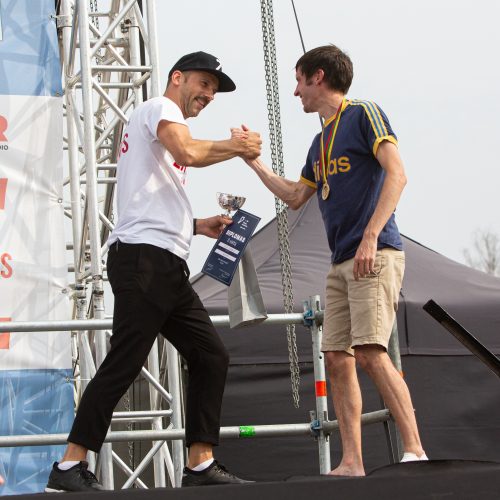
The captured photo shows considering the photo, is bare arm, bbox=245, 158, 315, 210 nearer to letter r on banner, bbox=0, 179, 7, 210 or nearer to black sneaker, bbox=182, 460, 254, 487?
black sneaker, bbox=182, 460, 254, 487

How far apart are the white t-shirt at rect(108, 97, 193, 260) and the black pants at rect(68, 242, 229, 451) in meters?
0.05

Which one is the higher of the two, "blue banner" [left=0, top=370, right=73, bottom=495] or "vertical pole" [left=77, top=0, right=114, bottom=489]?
"vertical pole" [left=77, top=0, right=114, bottom=489]

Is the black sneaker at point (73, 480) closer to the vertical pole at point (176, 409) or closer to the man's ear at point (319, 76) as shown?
the man's ear at point (319, 76)

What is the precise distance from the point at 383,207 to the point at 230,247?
2.08ft

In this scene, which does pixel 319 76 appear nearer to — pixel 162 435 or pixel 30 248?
pixel 162 435

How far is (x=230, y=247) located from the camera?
4.06m

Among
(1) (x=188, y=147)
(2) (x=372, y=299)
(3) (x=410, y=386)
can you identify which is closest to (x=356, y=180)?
(2) (x=372, y=299)

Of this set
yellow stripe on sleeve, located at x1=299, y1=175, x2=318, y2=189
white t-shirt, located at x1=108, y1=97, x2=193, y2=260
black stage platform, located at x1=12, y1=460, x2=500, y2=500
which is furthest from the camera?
yellow stripe on sleeve, located at x1=299, y1=175, x2=318, y2=189

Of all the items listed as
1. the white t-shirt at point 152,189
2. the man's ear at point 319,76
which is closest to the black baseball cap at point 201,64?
the white t-shirt at point 152,189

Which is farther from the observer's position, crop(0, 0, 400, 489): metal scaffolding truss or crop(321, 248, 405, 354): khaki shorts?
crop(0, 0, 400, 489): metal scaffolding truss

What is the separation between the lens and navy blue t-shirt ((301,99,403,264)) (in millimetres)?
3943

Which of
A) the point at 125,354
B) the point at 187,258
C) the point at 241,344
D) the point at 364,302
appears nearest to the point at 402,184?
the point at 364,302

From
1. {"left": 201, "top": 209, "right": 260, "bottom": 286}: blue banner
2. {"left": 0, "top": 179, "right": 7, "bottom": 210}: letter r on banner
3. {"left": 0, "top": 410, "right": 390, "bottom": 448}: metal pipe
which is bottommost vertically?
{"left": 0, "top": 410, "right": 390, "bottom": 448}: metal pipe

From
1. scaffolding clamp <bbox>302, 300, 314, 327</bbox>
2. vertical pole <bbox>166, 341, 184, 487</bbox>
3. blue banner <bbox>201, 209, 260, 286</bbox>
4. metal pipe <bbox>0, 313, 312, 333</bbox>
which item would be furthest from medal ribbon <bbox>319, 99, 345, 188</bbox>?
vertical pole <bbox>166, 341, 184, 487</bbox>
